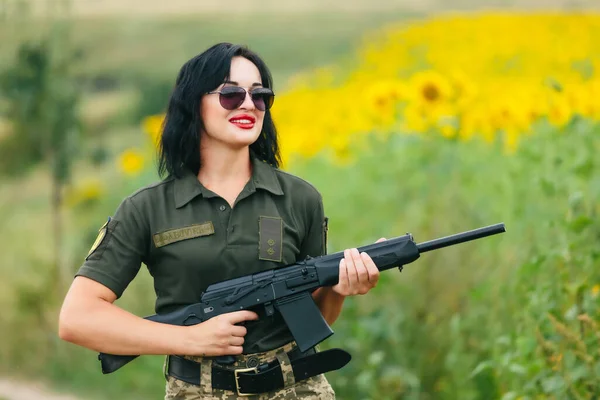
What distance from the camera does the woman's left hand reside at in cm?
298

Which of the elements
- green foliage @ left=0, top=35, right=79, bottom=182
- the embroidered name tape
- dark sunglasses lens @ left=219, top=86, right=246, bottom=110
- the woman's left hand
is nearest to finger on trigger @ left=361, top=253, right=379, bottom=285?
the woman's left hand

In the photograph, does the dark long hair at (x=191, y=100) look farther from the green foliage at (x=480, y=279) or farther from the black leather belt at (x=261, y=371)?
the green foliage at (x=480, y=279)

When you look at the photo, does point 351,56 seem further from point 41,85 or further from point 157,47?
point 41,85

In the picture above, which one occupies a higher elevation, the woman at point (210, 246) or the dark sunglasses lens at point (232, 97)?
the dark sunglasses lens at point (232, 97)

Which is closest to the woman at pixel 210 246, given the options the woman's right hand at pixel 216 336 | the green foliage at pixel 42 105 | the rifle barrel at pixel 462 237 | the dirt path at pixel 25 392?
the woman's right hand at pixel 216 336

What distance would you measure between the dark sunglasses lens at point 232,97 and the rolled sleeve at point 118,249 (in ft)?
1.19

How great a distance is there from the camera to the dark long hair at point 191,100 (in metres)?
Answer: 3.11

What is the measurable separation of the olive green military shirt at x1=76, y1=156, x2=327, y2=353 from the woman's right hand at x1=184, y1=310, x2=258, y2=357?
9 centimetres

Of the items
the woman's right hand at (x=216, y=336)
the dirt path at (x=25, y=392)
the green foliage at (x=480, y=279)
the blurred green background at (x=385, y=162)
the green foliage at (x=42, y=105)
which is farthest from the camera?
the green foliage at (x=42, y=105)

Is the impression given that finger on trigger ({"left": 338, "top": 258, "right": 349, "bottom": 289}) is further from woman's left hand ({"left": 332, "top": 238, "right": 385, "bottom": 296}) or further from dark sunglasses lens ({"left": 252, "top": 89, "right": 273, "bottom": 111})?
dark sunglasses lens ({"left": 252, "top": 89, "right": 273, "bottom": 111})

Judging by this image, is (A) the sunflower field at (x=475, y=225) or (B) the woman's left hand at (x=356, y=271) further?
(A) the sunflower field at (x=475, y=225)

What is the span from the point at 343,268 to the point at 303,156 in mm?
4907

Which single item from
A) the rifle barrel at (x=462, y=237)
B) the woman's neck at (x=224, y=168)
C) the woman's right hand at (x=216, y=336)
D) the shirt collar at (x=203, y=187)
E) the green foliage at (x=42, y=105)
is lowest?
the woman's right hand at (x=216, y=336)

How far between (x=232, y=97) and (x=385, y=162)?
300cm
